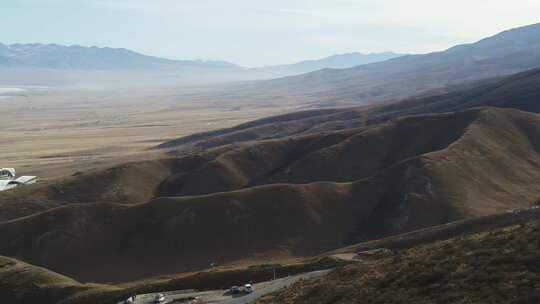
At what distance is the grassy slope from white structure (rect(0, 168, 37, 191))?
128 metres

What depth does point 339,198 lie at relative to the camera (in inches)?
3802

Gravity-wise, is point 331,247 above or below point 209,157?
below

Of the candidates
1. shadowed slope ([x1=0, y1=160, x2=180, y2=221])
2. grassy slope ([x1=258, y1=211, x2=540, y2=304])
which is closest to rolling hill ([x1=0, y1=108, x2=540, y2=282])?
shadowed slope ([x1=0, y1=160, x2=180, y2=221])

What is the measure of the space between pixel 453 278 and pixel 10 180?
14979cm

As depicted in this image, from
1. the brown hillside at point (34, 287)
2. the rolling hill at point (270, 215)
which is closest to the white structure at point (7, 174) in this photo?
the rolling hill at point (270, 215)

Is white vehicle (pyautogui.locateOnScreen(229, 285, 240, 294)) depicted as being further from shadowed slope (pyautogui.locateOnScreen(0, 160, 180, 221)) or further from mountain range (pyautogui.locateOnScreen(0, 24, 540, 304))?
shadowed slope (pyautogui.locateOnScreen(0, 160, 180, 221))

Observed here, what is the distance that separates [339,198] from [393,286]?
2595 inches

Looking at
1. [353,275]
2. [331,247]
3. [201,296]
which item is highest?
[353,275]

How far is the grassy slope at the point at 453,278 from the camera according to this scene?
25.8 m

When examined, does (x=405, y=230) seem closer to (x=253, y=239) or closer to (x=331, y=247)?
(x=331, y=247)

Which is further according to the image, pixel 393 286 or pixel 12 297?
pixel 12 297

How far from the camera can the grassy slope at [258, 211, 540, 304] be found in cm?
2583

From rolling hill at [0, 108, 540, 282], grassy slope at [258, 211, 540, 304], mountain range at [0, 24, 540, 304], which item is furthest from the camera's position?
rolling hill at [0, 108, 540, 282]

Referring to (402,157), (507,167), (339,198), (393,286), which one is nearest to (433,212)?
(339,198)
